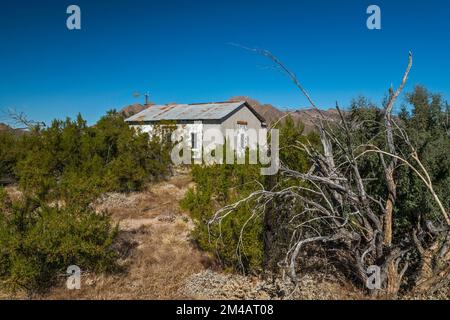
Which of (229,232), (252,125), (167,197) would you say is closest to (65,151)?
(167,197)

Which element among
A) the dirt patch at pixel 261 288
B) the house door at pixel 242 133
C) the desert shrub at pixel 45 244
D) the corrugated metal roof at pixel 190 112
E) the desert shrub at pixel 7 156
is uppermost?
the corrugated metal roof at pixel 190 112

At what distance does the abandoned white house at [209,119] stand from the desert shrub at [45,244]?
47.3ft

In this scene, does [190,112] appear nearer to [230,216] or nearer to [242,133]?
[242,133]

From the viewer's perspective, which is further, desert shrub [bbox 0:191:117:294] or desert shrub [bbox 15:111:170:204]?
desert shrub [bbox 15:111:170:204]

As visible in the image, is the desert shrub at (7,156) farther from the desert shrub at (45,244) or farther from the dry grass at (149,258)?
the desert shrub at (45,244)

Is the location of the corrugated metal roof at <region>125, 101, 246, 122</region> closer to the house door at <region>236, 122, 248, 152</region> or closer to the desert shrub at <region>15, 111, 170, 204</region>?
the house door at <region>236, 122, 248, 152</region>

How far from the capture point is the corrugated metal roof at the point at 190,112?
72.6 feet

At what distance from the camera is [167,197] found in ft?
42.2

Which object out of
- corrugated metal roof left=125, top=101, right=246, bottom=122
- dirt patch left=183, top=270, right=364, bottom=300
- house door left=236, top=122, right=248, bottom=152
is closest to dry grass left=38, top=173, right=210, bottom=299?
dirt patch left=183, top=270, right=364, bottom=300

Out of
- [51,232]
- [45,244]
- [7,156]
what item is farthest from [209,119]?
[45,244]

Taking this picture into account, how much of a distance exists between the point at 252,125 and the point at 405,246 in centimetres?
2010

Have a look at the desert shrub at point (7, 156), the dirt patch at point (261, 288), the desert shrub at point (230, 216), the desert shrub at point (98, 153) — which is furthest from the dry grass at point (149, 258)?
the desert shrub at point (7, 156)

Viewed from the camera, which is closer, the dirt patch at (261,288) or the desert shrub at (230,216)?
the dirt patch at (261,288)

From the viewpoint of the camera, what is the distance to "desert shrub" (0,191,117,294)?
16.4 feet
